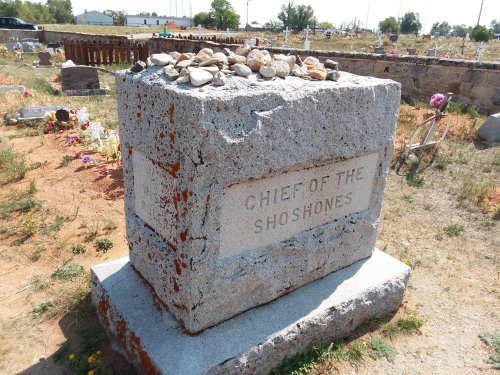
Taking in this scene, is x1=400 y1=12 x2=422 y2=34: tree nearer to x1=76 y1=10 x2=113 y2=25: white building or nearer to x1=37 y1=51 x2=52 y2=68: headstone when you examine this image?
x1=76 y1=10 x2=113 y2=25: white building

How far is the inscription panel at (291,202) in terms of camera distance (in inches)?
84.7

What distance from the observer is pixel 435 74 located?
381 inches

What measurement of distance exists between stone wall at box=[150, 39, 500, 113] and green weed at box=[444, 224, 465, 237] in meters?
6.07

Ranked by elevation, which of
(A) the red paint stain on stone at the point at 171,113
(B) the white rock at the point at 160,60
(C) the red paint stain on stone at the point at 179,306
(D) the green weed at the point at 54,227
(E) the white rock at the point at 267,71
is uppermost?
(B) the white rock at the point at 160,60

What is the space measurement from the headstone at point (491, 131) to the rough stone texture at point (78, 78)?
364 inches

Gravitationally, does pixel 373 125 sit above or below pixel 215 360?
above

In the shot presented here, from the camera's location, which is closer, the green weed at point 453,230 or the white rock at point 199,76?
the white rock at point 199,76

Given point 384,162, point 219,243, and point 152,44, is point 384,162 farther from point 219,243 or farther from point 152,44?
point 152,44

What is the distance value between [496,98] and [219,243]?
29.6 feet

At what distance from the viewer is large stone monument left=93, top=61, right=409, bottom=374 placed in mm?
1936

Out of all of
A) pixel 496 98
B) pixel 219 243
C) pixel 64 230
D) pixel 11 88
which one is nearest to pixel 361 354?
pixel 219 243

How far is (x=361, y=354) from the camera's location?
101 inches

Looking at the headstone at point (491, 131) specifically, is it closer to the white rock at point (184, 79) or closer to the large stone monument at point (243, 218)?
the large stone monument at point (243, 218)

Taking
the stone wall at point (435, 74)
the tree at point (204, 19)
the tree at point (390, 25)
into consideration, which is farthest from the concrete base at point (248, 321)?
the tree at point (204, 19)
